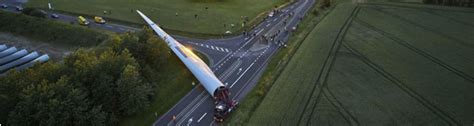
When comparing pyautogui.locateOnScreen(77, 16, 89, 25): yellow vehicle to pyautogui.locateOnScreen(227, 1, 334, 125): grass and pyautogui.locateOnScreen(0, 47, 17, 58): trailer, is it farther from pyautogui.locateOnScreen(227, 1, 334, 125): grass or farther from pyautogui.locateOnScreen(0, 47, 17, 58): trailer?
pyautogui.locateOnScreen(227, 1, 334, 125): grass

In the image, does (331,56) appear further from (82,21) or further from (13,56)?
(13,56)

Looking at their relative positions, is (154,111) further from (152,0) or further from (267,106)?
(152,0)

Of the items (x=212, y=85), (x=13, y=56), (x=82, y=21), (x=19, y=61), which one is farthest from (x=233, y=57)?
(x=13, y=56)

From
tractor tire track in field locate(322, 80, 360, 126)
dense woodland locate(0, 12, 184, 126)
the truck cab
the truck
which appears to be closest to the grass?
the truck cab

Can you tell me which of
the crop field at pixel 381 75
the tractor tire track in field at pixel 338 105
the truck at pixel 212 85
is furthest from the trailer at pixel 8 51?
the tractor tire track in field at pixel 338 105

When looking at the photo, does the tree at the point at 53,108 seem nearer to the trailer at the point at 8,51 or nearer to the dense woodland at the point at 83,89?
the dense woodland at the point at 83,89

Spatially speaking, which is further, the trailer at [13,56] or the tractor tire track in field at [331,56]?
the trailer at [13,56]

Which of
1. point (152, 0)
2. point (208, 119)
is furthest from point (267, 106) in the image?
point (152, 0)
